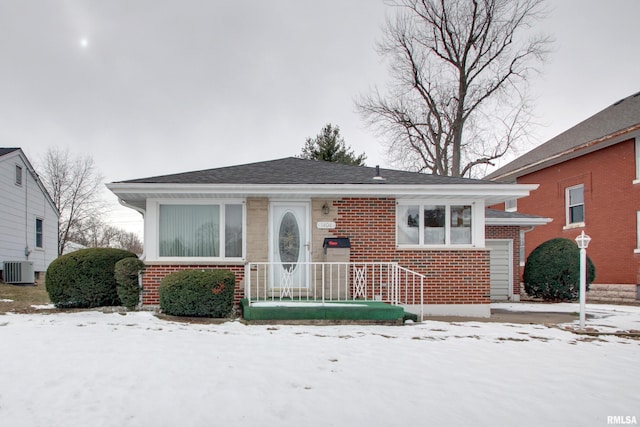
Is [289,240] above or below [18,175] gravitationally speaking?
below

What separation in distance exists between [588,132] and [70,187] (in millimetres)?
31580

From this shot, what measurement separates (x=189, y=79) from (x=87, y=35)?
3.07 metres

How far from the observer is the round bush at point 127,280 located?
8.37 metres

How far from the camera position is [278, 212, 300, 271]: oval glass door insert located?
9125 millimetres

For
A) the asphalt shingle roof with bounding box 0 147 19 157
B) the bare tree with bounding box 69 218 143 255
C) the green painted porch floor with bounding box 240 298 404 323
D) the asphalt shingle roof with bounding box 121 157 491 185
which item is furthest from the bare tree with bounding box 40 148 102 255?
the green painted porch floor with bounding box 240 298 404 323

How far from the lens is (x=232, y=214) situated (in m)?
9.09

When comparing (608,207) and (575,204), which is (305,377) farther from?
(575,204)

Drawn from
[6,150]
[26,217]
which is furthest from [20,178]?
[26,217]

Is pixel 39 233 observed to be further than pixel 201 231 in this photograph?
Yes

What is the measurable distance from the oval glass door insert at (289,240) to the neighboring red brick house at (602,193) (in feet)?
38.3

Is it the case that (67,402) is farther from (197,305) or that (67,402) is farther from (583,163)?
(583,163)

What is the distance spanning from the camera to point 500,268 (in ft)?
44.1

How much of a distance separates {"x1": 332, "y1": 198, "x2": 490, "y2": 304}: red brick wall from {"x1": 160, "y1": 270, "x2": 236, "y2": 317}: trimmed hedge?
8.29ft

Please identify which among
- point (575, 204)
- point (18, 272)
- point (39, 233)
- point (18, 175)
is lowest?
point (18, 272)
